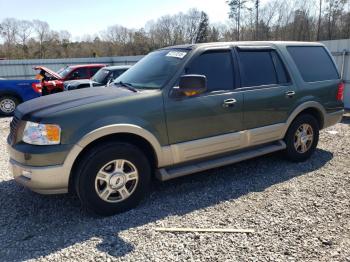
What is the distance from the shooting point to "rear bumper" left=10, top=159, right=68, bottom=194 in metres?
3.26

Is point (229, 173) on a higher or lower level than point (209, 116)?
lower

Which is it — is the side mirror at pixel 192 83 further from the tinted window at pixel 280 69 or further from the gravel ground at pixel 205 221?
the tinted window at pixel 280 69

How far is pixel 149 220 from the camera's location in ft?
11.7

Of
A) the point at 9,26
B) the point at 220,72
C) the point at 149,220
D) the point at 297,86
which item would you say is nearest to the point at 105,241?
the point at 149,220

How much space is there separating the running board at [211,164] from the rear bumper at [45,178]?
3.69 feet

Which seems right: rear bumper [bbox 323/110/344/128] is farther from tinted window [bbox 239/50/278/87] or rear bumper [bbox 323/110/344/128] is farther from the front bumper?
the front bumper

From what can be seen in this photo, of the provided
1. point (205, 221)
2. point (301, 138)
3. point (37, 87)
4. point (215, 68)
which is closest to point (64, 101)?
point (215, 68)

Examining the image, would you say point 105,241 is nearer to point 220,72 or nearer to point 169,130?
point 169,130

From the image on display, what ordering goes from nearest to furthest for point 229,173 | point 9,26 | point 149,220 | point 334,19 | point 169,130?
point 149,220 → point 169,130 → point 229,173 → point 334,19 → point 9,26

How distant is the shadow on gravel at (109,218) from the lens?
124 inches

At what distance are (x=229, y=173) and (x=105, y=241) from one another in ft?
7.64

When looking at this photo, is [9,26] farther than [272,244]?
Yes

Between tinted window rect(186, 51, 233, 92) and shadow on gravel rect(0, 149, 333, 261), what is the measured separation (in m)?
1.36

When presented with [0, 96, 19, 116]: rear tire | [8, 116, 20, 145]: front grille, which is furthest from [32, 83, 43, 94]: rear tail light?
[8, 116, 20, 145]: front grille
